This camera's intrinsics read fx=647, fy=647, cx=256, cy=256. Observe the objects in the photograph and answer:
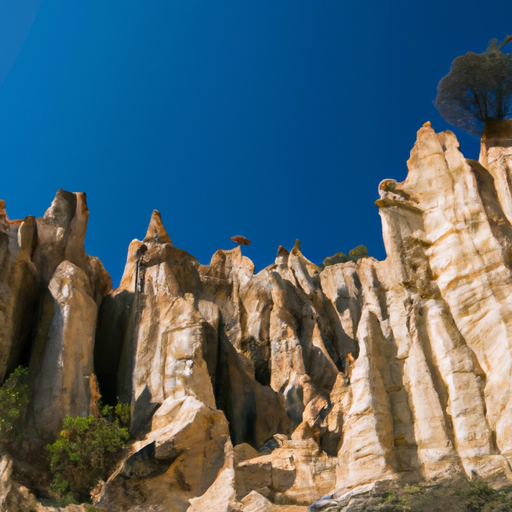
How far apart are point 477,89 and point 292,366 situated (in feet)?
51.5

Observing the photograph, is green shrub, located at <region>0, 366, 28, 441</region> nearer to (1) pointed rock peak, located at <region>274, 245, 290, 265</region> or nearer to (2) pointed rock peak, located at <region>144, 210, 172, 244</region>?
(2) pointed rock peak, located at <region>144, 210, 172, 244</region>

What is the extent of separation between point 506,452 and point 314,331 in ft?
69.9

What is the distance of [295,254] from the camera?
1893 inches

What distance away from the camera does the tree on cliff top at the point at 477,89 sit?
25500mm

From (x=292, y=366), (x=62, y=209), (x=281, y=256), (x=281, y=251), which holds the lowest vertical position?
(x=292, y=366)

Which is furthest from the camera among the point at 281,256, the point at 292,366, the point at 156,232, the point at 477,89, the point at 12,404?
the point at 281,256

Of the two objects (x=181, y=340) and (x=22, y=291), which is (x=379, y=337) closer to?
(x=181, y=340)

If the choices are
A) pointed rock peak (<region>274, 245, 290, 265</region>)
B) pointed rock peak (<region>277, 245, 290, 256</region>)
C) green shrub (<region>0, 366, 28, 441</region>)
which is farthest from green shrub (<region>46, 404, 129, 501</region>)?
pointed rock peak (<region>277, 245, 290, 256</region>)

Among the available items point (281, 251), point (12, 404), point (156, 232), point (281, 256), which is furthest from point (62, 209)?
point (281, 251)

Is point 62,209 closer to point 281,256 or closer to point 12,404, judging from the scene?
point 12,404

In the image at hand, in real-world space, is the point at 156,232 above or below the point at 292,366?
above

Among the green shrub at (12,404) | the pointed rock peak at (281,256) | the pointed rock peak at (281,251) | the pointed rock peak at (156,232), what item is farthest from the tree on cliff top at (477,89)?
the pointed rock peak at (281,251)

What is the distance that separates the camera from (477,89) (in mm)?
25750

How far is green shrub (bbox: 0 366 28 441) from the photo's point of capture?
73.0ft
